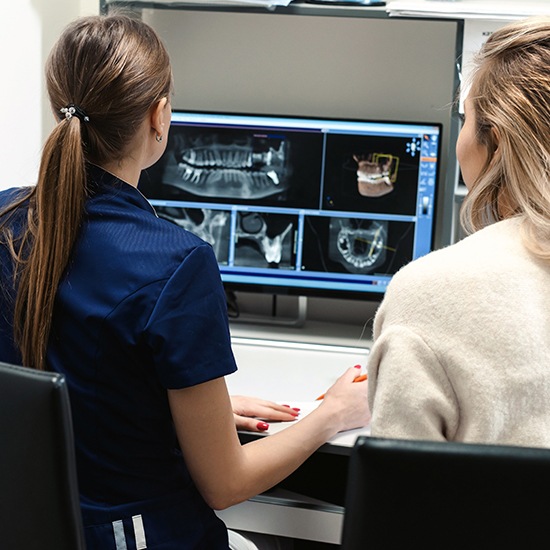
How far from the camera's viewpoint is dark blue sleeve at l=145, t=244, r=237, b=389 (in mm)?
1045

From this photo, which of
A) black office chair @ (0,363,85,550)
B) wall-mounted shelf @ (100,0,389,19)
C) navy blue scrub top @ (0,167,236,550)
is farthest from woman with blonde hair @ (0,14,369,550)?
wall-mounted shelf @ (100,0,389,19)

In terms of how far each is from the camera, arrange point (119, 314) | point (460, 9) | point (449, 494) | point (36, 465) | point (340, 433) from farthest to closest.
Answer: point (460, 9) < point (340, 433) < point (119, 314) < point (36, 465) < point (449, 494)

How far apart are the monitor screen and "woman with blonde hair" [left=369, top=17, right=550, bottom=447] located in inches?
40.7

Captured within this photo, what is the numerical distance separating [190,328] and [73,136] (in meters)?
0.29

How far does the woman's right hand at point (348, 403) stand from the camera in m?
1.37

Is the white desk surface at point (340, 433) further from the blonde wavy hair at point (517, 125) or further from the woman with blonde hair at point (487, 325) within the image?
the blonde wavy hair at point (517, 125)

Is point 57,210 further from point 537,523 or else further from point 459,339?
point 537,523

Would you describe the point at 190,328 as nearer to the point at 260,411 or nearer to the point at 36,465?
the point at 36,465

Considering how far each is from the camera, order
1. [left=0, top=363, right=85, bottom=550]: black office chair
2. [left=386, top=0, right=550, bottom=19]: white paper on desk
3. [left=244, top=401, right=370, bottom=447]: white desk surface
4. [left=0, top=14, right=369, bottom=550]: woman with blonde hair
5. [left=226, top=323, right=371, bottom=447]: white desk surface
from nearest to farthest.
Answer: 1. [left=0, top=363, right=85, bottom=550]: black office chair
2. [left=0, top=14, right=369, bottom=550]: woman with blonde hair
3. [left=244, top=401, right=370, bottom=447]: white desk surface
4. [left=226, top=323, right=371, bottom=447]: white desk surface
5. [left=386, top=0, right=550, bottom=19]: white paper on desk

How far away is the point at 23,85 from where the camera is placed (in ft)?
6.63

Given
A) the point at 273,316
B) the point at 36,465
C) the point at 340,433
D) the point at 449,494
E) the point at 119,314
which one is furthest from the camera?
the point at 273,316

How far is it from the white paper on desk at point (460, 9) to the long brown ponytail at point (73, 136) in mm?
893

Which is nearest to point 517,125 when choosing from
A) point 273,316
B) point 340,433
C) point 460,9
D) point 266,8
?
point 340,433

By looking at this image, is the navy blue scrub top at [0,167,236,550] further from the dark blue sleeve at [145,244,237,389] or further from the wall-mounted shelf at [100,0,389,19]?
the wall-mounted shelf at [100,0,389,19]
